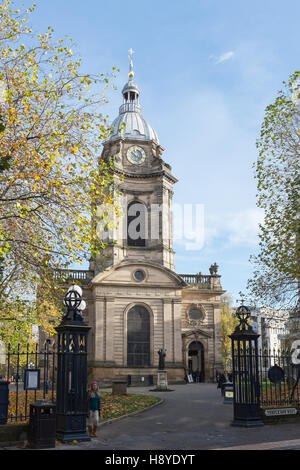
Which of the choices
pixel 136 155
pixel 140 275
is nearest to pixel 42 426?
pixel 140 275

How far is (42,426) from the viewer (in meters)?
11.8

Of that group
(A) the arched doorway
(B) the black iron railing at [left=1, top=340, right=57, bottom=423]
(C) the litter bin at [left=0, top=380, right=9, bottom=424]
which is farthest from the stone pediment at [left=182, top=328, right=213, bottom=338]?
(C) the litter bin at [left=0, top=380, right=9, bottom=424]

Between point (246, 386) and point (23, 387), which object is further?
point (246, 386)

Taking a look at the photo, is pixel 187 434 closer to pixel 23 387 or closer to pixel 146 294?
pixel 23 387

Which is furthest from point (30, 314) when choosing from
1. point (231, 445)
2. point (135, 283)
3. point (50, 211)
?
point (135, 283)

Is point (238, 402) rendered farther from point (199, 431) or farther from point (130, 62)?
point (130, 62)

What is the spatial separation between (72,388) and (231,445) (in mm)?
4234

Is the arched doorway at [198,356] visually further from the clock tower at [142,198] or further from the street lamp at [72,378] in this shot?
the street lamp at [72,378]

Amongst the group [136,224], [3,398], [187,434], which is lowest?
[187,434]

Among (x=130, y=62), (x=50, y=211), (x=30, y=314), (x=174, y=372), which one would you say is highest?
(x=130, y=62)

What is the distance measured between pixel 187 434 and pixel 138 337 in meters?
30.2

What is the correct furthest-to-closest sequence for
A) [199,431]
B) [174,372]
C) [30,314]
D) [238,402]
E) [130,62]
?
[130,62] → [174,372] → [30,314] → [238,402] → [199,431]

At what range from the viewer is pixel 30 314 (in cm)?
2389
